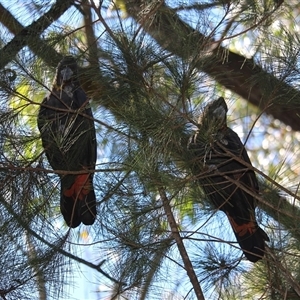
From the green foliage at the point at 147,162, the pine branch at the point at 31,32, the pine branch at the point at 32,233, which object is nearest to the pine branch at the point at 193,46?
the green foliage at the point at 147,162

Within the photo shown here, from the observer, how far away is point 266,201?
101 inches

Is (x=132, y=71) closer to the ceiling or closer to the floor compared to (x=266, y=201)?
closer to the ceiling

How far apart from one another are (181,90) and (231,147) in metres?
0.60

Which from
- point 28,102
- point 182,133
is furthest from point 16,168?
point 182,133

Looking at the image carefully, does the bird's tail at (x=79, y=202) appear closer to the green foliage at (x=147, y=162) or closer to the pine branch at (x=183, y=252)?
the green foliage at (x=147, y=162)

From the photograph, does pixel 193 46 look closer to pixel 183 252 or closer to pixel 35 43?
pixel 35 43

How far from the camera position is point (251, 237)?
3.15m

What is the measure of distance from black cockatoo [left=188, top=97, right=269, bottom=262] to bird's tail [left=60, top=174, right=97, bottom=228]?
0.52 meters

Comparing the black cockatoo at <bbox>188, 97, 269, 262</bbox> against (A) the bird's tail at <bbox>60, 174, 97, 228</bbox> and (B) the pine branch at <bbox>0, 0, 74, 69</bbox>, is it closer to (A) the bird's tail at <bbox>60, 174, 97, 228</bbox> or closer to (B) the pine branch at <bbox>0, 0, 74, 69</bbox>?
(A) the bird's tail at <bbox>60, 174, 97, 228</bbox>

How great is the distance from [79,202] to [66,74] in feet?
1.94

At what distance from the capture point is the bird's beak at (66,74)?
9.04 ft

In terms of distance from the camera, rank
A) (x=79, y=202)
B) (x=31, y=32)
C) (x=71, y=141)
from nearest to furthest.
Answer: (x=71, y=141)
(x=31, y=32)
(x=79, y=202)

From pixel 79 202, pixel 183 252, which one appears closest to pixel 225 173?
pixel 183 252

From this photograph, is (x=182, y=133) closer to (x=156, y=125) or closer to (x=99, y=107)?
(x=156, y=125)
